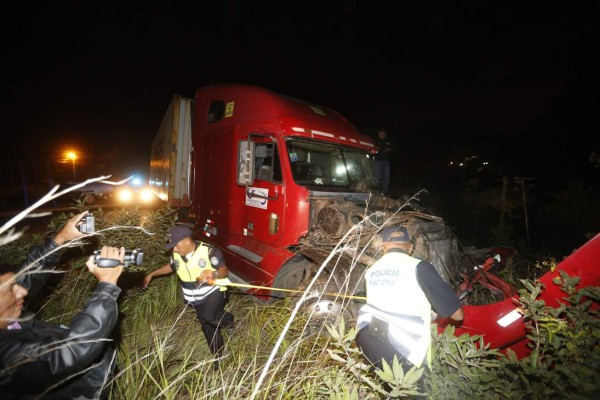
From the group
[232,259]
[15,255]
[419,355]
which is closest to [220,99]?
[232,259]

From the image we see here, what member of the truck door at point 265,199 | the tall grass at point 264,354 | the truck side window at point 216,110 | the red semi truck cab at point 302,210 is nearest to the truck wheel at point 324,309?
the red semi truck cab at point 302,210

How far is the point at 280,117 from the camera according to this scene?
3797 millimetres

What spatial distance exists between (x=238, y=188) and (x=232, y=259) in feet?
3.69

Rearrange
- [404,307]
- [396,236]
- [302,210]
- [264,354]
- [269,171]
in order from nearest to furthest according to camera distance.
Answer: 1. [404,307]
2. [396,236]
3. [264,354]
4. [302,210]
5. [269,171]

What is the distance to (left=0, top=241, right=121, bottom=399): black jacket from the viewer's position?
1.25m

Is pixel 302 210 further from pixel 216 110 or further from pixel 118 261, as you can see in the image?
pixel 216 110

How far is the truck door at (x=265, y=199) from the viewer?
149 inches

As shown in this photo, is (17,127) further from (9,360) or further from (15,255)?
(9,360)

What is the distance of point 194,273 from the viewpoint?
3111mm

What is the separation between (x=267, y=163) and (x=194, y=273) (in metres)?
1.71

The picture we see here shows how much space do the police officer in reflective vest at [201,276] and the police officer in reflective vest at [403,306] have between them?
168 centimetres

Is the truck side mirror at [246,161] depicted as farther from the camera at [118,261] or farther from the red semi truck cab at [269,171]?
the camera at [118,261]

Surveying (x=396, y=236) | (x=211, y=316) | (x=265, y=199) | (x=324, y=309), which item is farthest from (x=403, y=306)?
(x=265, y=199)

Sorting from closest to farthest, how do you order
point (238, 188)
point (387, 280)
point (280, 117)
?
point (387, 280) → point (280, 117) → point (238, 188)
